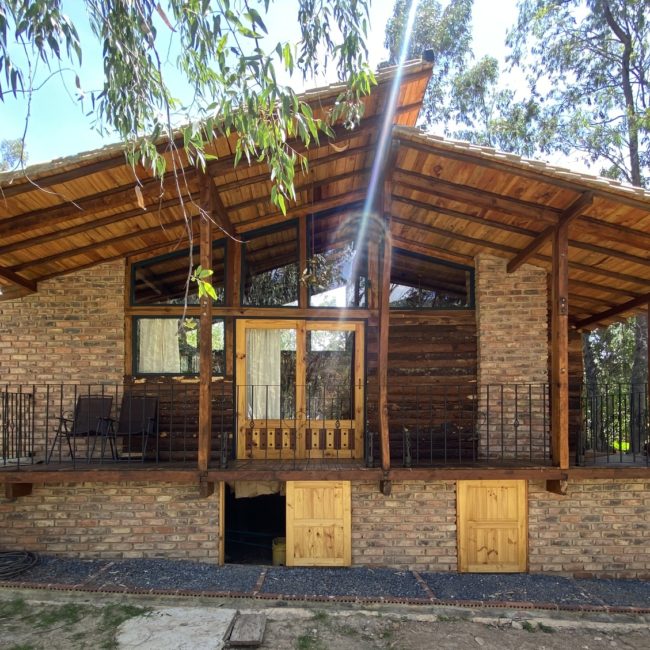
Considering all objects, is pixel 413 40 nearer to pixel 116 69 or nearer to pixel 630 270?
pixel 630 270

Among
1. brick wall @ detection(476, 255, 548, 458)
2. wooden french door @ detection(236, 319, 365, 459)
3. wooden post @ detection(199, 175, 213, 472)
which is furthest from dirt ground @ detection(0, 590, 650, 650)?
brick wall @ detection(476, 255, 548, 458)

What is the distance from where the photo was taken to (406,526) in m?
5.82

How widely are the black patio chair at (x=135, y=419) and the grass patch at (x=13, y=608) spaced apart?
69.0 inches

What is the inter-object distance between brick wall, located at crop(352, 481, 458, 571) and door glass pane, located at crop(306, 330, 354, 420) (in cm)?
117

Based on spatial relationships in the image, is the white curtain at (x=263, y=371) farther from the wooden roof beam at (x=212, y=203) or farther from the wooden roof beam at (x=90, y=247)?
the wooden roof beam at (x=90, y=247)

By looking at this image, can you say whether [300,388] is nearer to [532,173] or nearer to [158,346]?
[158,346]

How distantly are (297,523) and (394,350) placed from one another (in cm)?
255

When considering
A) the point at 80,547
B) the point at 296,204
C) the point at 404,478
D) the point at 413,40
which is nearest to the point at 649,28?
the point at 413,40

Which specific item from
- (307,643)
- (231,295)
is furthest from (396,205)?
(307,643)

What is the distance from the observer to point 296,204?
21.9 feet

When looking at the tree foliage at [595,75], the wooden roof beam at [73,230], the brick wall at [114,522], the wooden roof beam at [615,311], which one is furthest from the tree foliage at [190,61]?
the tree foliage at [595,75]

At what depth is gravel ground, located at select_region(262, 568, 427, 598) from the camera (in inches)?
195

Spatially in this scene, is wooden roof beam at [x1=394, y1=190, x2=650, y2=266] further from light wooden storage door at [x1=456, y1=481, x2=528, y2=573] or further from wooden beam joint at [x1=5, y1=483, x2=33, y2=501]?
wooden beam joint at [x1=5, y1=483, x2=33, y2=501]

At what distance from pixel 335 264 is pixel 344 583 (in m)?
3.96
